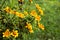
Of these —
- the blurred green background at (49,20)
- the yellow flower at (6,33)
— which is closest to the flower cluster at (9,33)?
the yellow flower at (6,33)

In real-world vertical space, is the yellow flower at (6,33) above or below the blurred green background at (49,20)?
above

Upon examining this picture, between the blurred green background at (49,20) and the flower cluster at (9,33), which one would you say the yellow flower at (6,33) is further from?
the blurred green background at (49,20)

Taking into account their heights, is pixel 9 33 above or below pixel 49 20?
above

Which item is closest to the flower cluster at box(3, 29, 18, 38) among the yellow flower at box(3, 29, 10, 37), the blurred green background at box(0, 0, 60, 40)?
the yellow flower at box(3, 29, 10, 37)

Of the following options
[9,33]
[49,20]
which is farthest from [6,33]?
[49,20]

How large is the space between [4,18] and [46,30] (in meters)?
1.71

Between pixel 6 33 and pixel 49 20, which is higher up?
pixel 6 33

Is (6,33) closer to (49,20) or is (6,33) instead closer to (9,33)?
(9,33)

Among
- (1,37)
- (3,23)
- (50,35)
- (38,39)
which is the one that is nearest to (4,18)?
(3,23)

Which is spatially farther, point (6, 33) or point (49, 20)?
point (49, 20)

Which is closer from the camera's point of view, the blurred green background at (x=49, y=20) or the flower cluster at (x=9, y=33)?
the flower cluster at (x=9, y=33)

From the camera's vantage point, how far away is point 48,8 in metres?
5.53

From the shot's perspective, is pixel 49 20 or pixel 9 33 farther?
pixel 49 20

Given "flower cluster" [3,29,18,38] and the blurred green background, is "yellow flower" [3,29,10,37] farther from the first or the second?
the blurred green background
